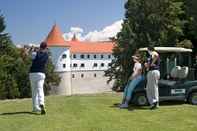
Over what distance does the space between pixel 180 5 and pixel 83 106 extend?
3488 centimetres

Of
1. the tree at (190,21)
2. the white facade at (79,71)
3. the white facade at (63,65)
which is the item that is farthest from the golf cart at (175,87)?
the white facade at (63,65)

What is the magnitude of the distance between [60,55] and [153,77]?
295 ft

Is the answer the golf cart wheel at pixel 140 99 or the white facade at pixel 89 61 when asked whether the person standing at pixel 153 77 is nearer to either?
the golf cart wheel at pixel 140 99

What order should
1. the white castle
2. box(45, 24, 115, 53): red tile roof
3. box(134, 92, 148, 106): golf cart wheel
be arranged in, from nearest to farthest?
1. box(134, 92, 148, 106): golf cart wheel
2. the white castle
3. box(45, 24, 115, 53): red tile roof

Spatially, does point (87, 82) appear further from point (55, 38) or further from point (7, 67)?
point (7, 67)

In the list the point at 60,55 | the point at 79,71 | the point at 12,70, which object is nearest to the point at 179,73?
the point at 12,70

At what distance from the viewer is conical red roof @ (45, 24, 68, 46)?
103375 mm

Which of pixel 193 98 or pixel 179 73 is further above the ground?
pixel 179 73

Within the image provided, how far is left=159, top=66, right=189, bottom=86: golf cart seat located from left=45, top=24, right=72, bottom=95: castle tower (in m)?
82.1

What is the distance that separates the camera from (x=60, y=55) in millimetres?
102250

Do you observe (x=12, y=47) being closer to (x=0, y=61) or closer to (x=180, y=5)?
(x=0, y=61)

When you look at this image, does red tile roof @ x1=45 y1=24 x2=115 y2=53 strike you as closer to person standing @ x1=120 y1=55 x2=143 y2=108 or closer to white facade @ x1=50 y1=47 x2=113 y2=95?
white facade @ x1=50 y1=47 x2=113 y2=95

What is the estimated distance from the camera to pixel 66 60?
104 m

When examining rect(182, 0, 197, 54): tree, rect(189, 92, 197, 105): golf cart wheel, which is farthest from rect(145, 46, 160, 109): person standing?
rect(182, 0, 197, 54): tree
